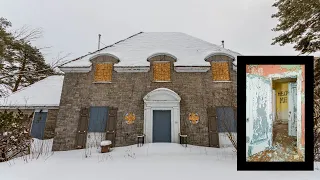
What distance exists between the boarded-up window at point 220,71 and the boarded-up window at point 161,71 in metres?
2.44

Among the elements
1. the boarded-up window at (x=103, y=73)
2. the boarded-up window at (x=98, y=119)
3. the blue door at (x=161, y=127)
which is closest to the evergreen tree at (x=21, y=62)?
the boarded-up window at (x=103, y=73)

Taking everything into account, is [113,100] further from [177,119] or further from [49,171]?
[49,171]

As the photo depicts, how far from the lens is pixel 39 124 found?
491 inches

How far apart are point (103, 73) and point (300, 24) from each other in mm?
10357

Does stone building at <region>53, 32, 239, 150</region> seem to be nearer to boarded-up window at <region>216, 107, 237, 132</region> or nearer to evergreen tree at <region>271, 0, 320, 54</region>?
boarded-up window at <region>216, 107, 237, 132</region>

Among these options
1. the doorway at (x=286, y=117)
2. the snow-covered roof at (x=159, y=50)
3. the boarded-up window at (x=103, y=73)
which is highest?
the snow-covered roof at (x=159, y=50)

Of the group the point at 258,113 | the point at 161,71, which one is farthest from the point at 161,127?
the point at 258,113

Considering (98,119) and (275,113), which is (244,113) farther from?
(98,119)

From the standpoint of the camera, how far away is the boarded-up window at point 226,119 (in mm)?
10734

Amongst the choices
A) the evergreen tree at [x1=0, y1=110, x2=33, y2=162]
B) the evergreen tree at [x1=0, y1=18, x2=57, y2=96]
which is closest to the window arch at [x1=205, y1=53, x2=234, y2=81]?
the evergreen tree at [x1=0, y1=110, x2=33, y2=162]

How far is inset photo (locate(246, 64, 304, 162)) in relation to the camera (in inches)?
175

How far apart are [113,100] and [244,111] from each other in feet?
26.4

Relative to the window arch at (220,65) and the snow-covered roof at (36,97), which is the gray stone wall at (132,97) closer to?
the window arch at (220,65)

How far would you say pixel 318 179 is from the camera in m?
4.58
